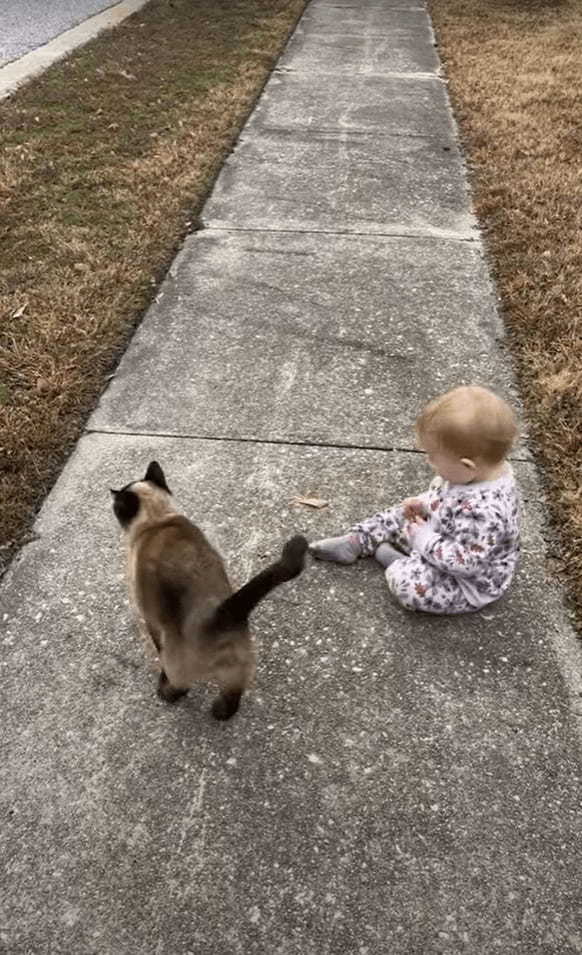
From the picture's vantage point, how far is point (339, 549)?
9.68 feet

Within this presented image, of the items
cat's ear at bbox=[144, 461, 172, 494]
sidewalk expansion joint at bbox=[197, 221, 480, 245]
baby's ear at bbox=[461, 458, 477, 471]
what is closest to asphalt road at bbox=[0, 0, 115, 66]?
sidewalk expansion joint at bbox=[197, 221, 480, 245]

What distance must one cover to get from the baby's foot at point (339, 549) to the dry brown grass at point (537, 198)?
76cm

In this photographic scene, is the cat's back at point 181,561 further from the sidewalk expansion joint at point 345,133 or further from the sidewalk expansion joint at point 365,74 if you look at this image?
the sidewalk expansion joint at point 365,74

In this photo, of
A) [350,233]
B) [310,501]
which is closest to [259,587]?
[310,501]

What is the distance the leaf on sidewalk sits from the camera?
10.6 ft

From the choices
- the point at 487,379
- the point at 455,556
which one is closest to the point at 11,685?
the point at 455,556

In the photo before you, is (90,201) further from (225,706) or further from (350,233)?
(225,706)

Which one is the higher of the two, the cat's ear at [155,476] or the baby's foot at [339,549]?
the cat's ear at [155,476]

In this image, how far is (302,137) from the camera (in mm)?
7148

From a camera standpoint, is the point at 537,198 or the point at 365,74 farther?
the point at 365,74

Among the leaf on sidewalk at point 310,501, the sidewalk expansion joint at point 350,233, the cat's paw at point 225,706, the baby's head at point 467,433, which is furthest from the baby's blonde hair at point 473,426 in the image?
the sidewalk expansion joint at point 350,233

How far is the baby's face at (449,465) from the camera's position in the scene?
8.52 feet

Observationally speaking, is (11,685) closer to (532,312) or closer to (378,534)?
(378,534)

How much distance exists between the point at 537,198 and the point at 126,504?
4499 millimetres
